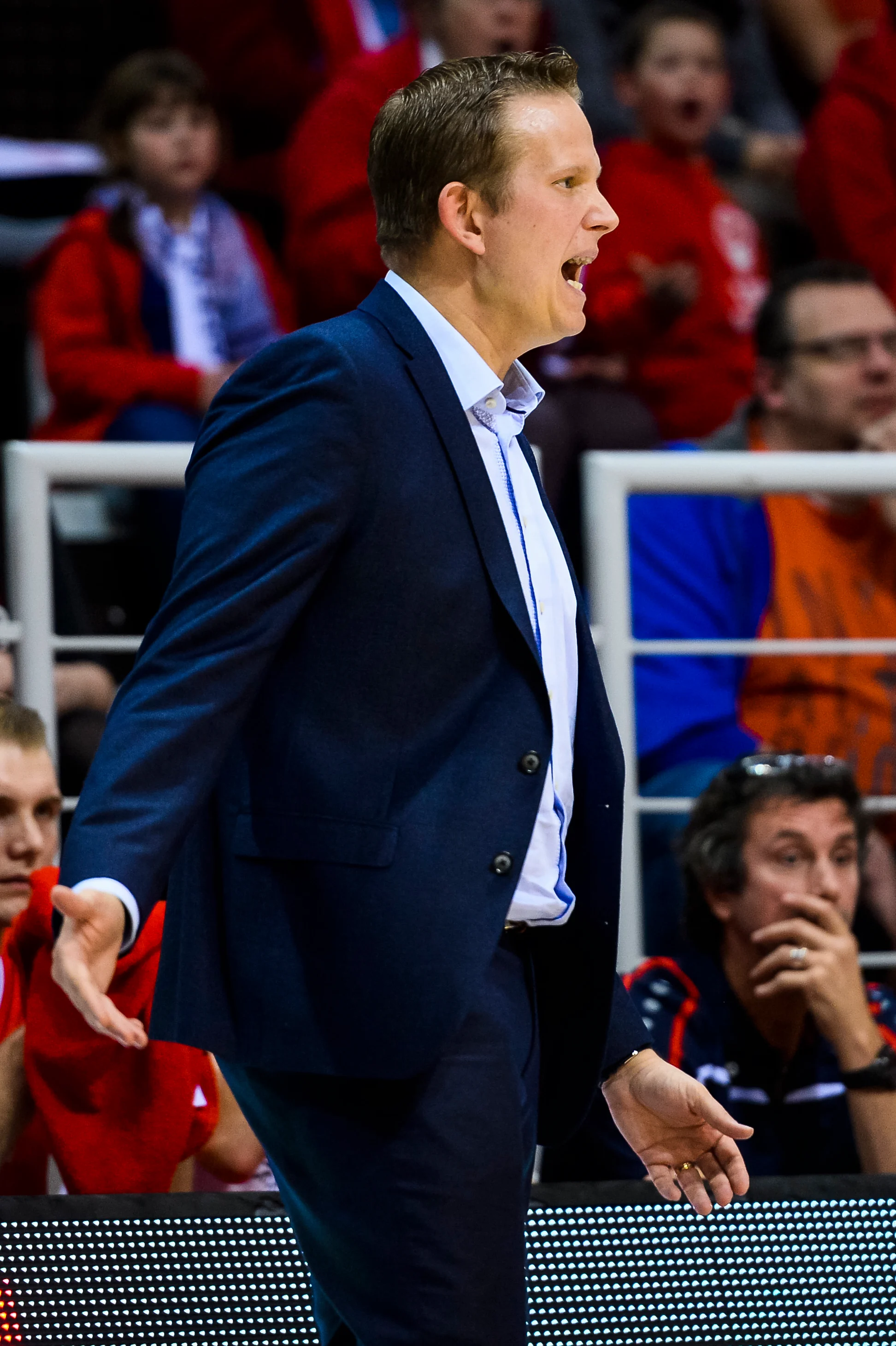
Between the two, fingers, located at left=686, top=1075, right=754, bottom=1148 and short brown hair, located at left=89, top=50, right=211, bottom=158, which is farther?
short brown hair, located at left=89, top=50, right=211, bottom=158

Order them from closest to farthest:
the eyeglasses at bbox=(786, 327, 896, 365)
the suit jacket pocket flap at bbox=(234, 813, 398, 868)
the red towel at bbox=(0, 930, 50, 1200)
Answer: the suit jacket pocket flap at bbox=(234, 813, 398, 868) < the red towel at bbox=(0, 930, 50, 1200) < the eyeglasses at bbox=(786, 327, 896, 365)

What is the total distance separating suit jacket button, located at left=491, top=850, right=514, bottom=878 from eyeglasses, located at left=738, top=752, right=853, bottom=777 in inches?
56.1

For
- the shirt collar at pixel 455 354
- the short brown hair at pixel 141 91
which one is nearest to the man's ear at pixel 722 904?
the shirt collar at pixel 455 354

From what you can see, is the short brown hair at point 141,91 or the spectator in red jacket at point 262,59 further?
the spectator in red jacket at point 262,59

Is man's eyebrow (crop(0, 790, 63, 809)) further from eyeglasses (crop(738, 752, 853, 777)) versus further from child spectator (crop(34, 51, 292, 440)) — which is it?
child spectator (crop(34, 51, 292, 440))

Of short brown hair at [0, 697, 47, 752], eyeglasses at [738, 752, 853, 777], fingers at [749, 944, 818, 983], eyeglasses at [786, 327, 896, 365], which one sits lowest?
fingers at [749, 944, 818, 983]

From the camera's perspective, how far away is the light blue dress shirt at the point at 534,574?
4.57 ft

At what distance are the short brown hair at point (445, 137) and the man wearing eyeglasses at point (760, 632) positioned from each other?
165 cm

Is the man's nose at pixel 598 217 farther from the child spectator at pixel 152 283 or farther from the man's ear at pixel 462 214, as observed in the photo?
the child spectator at pixel 152 283

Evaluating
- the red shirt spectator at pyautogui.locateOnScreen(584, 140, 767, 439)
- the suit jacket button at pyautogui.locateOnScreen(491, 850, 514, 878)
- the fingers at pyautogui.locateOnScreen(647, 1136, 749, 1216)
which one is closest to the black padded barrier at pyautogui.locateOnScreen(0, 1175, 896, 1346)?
the fingers at pyautogui.locateOnScreen(647, 1136, 749, 1216)

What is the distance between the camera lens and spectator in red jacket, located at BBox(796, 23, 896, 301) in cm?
467

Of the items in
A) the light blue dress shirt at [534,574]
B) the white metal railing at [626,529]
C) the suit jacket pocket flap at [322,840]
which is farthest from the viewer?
the white metal railing at [626,529]

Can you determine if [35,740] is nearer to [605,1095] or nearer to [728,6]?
[605,1095]

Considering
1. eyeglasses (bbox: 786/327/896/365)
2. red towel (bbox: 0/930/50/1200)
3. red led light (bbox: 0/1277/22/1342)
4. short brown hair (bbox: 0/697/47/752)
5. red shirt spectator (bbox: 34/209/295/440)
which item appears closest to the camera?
red led light (bbox: 0/1277/22/1342)
